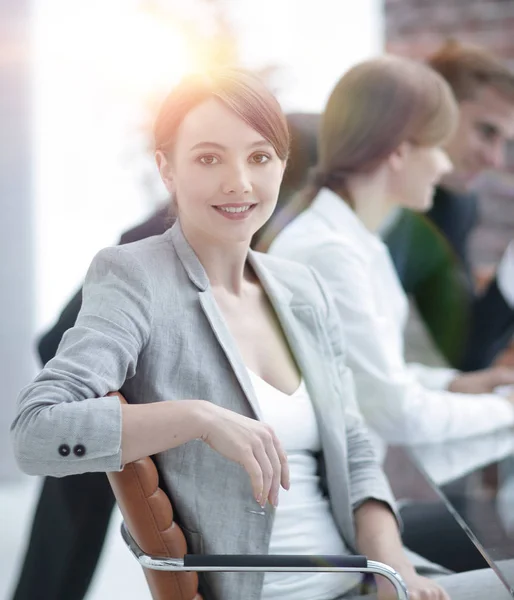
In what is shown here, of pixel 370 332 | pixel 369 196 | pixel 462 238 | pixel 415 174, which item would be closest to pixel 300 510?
pixel 370 332

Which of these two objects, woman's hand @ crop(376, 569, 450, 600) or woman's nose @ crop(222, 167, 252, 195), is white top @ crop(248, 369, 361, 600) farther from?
woman's nose @ crop(222, 167, 252, 195)

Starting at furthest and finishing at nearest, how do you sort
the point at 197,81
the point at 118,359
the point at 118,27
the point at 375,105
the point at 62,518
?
1. the point at 118,27
2. the point at 375,105
3. the point at 62,518
4. the point at 197,81
5. the point at 118,359

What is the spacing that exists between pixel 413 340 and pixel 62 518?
1.61 m

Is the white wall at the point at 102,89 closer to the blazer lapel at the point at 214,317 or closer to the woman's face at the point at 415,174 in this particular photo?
the woman's face at the point at 415,174

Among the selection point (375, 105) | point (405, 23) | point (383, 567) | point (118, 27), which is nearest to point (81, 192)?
point (118, 27)

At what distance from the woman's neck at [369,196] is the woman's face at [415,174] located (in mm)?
31

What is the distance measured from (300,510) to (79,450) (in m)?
0.39

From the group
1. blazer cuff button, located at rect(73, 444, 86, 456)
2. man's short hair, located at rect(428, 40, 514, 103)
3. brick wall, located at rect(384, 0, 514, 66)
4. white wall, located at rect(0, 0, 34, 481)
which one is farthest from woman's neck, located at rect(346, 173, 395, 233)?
brick wall, located at rect(384, 0, 514, 66)

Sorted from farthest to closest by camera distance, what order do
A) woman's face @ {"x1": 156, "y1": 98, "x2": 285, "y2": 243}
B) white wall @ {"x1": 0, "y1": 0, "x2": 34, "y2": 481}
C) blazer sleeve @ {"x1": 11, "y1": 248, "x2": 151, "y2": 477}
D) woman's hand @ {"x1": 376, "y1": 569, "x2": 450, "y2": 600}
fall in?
white wall @ {"x1": 0, "y1": 0, "x2": 34, "y2": 481} → woman's hand @ {"x1": 376, "y1": 569, "x2": 450, "y2": 600} → woman's face @ {"x1": 156, "y1": 98, "x2": 285, "y2": 243} → blazer sleeve @ {"x1": 11, "y1": 248, "x2": 151, "y2": 477}

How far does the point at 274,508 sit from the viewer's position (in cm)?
115

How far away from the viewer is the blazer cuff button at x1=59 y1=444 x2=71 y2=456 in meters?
0.97

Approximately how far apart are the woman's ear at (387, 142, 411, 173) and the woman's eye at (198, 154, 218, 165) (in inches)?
26.2

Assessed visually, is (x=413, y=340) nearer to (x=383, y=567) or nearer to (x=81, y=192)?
(x=81, y=192)

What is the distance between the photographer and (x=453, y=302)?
266cm
